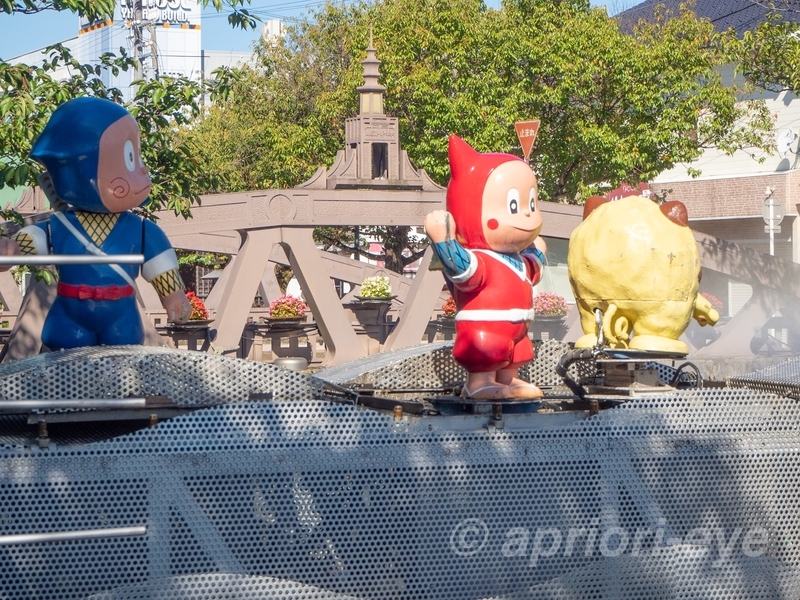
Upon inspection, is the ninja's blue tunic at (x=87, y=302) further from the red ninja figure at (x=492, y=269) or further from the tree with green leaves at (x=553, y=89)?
the tree with green leaves at (x=553, y=89)

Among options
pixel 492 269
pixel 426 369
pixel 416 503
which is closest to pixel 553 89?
pixel 426 369

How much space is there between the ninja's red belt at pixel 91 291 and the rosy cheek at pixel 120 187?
1.33 ft

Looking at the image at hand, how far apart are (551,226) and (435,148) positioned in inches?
281

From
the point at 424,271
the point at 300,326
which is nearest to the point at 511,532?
the point at 424,271

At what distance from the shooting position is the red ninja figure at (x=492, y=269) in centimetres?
457

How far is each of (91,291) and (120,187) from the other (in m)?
0.48

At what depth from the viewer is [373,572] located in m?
3.25

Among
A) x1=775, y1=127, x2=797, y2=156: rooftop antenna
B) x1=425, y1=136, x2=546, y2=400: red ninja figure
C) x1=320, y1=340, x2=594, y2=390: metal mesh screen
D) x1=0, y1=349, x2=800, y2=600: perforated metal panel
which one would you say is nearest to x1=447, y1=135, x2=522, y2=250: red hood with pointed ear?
x1=425, y1=136, x2=546, y2=400: red ninja figure

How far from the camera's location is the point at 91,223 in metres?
4.74

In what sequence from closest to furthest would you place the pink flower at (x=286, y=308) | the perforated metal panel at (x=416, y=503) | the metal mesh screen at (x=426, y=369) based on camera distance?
the perforated metal panel at (x=416, y=503) < the metal mesh screen at (x=426, y=369) < the pink flower at (x=286, y=308)

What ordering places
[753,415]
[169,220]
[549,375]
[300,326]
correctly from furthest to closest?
[300,326] → [169,220] → [549,375] → [753,415]

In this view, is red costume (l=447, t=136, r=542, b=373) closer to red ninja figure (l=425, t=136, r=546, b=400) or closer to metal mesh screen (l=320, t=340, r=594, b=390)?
red ninja figure (l=425, t=136, r=546, b=400)

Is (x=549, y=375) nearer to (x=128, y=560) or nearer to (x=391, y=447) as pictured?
(x=391, y=447)

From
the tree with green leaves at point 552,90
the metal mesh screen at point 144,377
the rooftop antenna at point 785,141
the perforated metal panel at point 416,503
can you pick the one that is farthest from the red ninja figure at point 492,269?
the rooftop antenna at point 785,141
